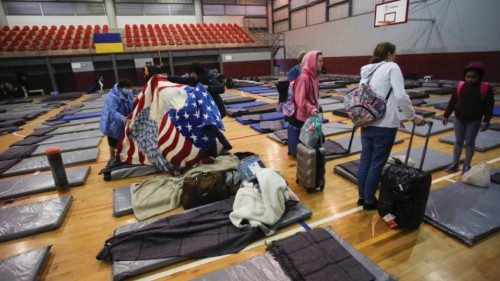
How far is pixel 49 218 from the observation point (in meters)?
2.84

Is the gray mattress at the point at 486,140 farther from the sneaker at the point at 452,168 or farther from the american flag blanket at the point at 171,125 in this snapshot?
the american flag blanket at the point at 171,125

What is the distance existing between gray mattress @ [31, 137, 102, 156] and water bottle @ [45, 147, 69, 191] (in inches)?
70.0

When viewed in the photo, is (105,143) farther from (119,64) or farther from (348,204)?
(119,64)

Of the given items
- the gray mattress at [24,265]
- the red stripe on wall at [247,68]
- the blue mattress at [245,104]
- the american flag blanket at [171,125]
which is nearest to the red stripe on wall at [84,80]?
the red stripe on wall at [247,68]

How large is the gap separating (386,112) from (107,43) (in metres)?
14.9

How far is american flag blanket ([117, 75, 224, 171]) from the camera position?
369 centimetres

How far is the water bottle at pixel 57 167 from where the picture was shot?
3.47 metres

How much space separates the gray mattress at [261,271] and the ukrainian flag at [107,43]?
14.8 meters

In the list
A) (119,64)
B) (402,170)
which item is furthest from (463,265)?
(119,64)

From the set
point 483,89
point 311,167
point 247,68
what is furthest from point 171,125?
point 247,68

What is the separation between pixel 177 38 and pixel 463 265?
16771 millimetres

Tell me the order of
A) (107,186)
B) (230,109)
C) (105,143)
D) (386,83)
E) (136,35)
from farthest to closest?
(136,35)
(230,109)
(105,143)
(107,186)
(386,83)

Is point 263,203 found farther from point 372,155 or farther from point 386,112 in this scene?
point 386,112

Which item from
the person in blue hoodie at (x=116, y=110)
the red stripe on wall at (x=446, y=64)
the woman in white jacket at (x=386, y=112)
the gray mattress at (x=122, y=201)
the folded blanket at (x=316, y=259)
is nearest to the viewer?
the folded blanket at (x=316, y=259)
